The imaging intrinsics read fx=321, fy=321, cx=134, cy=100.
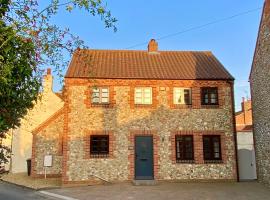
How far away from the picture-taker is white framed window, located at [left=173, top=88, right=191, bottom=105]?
19.9 metres

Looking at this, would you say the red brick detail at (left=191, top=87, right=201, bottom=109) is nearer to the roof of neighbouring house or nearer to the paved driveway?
the roof of neighbouring house

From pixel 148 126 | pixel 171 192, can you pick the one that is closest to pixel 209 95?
pixel 148 126

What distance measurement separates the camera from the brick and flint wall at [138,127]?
18672mm

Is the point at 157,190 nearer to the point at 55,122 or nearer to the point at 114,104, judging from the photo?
the point at 114,104

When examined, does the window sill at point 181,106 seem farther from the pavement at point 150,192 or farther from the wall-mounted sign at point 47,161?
the wall-mounted sign at point 47,161

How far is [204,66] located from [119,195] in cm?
1115

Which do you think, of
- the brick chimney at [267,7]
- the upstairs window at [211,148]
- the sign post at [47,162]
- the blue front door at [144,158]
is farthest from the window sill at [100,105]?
the brick chimney at [267,7]

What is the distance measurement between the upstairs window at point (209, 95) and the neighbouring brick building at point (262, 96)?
7.59 ft

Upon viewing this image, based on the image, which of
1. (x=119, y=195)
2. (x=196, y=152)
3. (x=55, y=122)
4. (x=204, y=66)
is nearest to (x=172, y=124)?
(x=196, y=152)

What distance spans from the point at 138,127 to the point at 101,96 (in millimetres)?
2943

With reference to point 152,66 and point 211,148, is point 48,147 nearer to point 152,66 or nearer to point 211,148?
point 152,66

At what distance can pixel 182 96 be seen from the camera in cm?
1998

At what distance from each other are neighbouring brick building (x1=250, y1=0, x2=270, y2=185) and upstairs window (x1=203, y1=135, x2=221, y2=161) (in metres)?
2.19

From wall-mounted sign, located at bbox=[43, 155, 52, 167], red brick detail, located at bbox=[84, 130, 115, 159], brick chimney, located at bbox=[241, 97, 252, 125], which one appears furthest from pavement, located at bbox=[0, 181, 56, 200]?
brick chimney, located at bbox=[241, 97, 252, 125]
